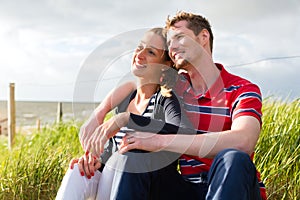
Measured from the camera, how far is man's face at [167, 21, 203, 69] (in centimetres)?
183

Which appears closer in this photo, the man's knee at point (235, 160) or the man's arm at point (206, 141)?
the man's knee at point (235, 160)

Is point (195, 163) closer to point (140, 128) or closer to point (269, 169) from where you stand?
point (140, 128)

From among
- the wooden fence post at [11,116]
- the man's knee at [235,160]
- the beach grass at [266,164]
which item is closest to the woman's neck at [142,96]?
the man's knee at [235,160]

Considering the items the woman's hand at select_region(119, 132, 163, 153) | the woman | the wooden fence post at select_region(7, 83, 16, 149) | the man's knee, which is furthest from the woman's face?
the wooden fence post at select_region(7, 83, 16, 149)

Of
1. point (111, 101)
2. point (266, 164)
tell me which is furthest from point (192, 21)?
point (266, 164)

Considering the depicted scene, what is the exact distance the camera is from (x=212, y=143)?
61.3 inches

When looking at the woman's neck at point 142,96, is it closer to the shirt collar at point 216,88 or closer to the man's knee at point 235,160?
the shirt collar at point 216,88

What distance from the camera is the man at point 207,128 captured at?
4.58 feet

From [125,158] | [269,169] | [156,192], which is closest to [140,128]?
[125,158]

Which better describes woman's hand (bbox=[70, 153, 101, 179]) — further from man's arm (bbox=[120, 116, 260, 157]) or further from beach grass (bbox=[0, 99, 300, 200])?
beach grass (bbox=[0, 99, 300, 200])

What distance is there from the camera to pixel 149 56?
6.40 feet

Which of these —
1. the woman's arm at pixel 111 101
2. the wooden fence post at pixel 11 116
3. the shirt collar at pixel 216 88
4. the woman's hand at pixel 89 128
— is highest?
the shirt collar at pixel 216 88

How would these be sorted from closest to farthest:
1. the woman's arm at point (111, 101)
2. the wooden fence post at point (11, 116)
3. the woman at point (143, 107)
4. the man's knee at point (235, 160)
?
the man's knee at point (235, 160), the woman at point (143, 107), the woman's arm at point (111, 101), the wooden fence post at point (11, 116)

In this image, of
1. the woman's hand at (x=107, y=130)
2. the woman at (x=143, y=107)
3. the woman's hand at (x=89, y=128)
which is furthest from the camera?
the woman's hand at (x=89, y=128)
